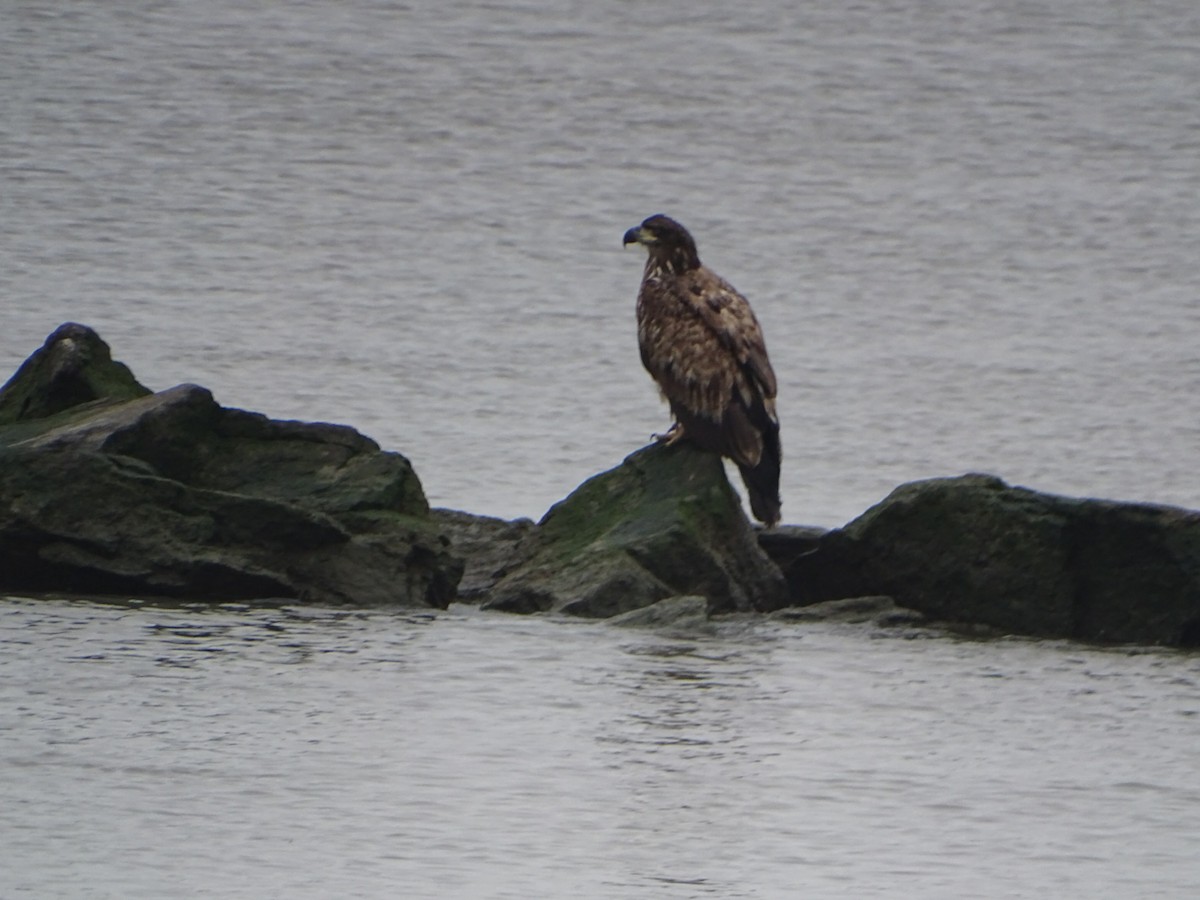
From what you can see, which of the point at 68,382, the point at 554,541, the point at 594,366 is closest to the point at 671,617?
the point at 554,541

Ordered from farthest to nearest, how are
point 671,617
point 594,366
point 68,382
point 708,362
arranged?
point 594,366, point 68,382, point 708,362, point 671,617

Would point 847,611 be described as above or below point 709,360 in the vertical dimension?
below

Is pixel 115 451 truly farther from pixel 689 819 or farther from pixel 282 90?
pixel 282 90

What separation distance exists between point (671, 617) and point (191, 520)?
1.59 meters

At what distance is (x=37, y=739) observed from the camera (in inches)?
254

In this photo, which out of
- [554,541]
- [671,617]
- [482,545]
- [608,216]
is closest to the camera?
[671,617]

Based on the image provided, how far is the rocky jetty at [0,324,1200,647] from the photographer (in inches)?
333

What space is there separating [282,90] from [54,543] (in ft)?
58.6

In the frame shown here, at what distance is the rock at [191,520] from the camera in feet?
27.6

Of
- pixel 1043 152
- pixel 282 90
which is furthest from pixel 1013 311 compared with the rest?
pixel 282 90

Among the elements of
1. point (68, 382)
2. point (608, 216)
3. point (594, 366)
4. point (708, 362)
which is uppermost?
point (608, 216)

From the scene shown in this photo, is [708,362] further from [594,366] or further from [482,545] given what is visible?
[594,366]

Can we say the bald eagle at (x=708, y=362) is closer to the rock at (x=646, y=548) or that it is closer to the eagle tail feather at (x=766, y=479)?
the eagle tail feather at (x=766, y=479)

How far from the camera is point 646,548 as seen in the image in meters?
8.63
